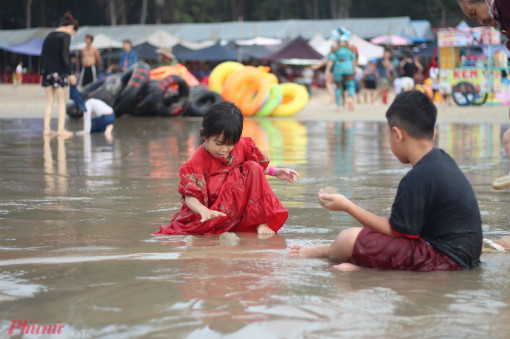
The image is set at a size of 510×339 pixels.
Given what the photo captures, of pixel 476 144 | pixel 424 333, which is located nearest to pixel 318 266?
pixel 424 333

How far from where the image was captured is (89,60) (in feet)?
57.1

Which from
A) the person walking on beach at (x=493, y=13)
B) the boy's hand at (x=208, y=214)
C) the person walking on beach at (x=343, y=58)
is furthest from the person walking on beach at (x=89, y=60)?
the person walking on beach at (x=493, y=13)

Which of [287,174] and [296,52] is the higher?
[296,52]

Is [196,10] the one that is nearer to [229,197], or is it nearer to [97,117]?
[97,117]

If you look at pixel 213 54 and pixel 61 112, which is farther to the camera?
pixel 213 54

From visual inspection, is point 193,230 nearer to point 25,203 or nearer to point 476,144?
point 25,203

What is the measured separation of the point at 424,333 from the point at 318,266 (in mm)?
1097

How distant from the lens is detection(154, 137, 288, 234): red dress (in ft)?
15.3

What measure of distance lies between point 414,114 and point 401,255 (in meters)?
0.69

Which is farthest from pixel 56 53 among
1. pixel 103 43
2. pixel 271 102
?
pixel 103 43

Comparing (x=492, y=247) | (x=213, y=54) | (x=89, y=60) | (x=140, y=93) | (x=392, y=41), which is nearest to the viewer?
(x=492, y=247)

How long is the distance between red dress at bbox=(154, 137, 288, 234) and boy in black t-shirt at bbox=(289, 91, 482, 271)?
3.55 ft

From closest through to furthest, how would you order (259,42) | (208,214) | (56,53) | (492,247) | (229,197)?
(492,247)
(208,214)
(229,197)
(56,53)
(259,42)

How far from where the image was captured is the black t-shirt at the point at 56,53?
11.8 metres
